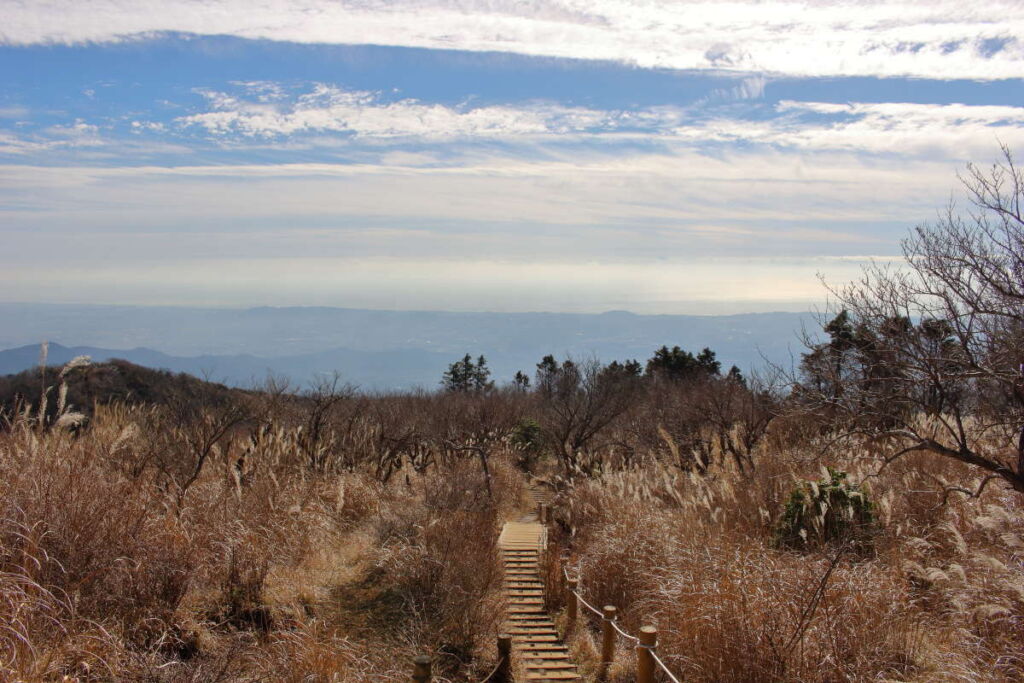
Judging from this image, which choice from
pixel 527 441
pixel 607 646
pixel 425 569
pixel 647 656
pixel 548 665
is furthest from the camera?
pixel 527 441

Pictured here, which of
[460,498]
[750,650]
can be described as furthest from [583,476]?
[750,650]

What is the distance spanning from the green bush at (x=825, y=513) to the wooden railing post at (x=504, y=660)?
3.99 meters

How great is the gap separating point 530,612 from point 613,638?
3300 mm

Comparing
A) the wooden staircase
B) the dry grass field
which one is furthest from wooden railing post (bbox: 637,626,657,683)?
the wooden staircase

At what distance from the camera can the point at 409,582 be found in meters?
11.4

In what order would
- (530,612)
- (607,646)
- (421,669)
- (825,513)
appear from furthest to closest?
1. (530,612)
2. (825,513)
3. (607,646)
4. (421,669)

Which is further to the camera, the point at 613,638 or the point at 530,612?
the point at 530,612

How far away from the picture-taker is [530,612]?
1196 cm

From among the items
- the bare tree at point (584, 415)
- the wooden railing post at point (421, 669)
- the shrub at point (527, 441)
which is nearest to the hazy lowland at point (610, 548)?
the wooden railing post at point (421, 669)

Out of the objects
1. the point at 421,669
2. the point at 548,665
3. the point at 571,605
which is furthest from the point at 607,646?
the point at 421,669

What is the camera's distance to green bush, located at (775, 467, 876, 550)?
9867 mm

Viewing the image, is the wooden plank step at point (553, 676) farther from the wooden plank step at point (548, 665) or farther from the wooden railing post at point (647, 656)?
the wooden railing post at point (647, 656)

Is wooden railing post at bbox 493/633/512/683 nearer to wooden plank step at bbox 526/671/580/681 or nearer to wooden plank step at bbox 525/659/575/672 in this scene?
wooden plank step at bbox 526/671/580/681

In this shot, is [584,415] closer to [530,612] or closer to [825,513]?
[530,612]
